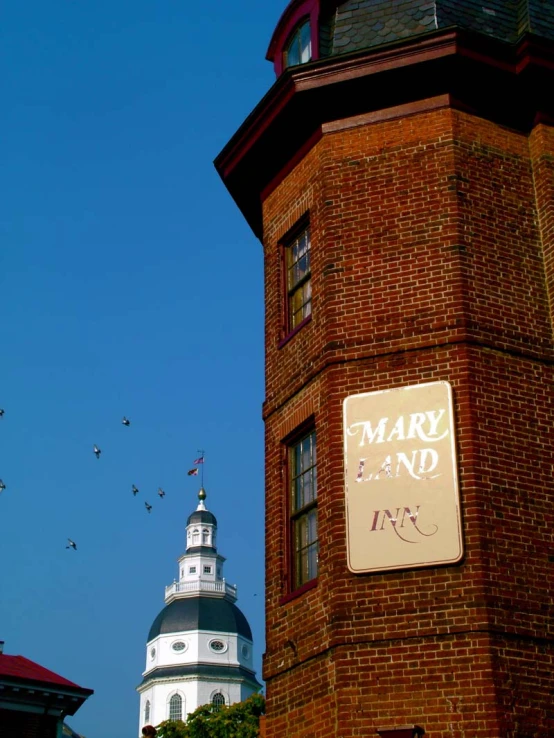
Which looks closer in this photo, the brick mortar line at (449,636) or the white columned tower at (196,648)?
the brick mortar line at (449,636)

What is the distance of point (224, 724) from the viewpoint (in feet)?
179

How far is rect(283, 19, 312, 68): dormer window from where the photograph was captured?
16.4 m

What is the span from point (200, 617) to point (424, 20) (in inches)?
4844

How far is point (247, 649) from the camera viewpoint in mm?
Result: 135500

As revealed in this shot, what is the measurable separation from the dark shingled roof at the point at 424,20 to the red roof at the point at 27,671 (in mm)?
20611

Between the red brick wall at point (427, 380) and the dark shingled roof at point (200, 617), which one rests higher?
the dark shingled roof at point (200, 617)

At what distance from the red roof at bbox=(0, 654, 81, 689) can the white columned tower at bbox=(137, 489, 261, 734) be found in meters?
89.4

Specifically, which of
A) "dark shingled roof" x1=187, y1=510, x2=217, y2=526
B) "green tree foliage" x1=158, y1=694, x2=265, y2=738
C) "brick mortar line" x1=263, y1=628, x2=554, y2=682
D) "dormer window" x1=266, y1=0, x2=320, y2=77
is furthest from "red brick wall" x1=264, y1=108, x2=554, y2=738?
"dark shingled roof" x1=187, y1=510, x2=217, y2=526

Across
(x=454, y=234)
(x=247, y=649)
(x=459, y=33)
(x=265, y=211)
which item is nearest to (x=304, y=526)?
(x=454, y=234)

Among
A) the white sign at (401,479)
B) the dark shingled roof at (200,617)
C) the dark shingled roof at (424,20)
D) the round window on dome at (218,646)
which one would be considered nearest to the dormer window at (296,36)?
the dark shingled roof at (424,20)

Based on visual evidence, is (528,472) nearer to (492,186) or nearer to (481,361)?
(481,361)

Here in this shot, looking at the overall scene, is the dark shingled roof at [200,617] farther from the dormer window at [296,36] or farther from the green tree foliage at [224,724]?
the dormer window at [296,36]

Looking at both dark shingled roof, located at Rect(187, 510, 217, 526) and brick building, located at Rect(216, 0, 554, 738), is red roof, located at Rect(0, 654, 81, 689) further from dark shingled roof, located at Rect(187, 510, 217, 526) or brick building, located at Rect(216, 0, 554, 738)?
dark shingled roof, located at Rect(187, 510, 217, 526)

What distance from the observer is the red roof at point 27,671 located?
3198 cm
